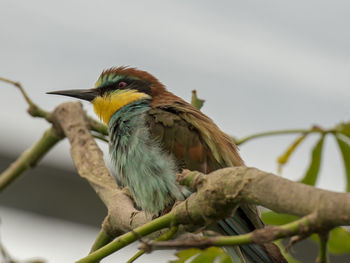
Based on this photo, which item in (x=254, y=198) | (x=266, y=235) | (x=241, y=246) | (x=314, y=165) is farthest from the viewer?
(x=314, y=165)

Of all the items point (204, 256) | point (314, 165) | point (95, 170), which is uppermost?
point (314, 165)

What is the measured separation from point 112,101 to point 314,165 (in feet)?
2.54

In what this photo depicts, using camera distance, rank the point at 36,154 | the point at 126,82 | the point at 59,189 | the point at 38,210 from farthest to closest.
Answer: the point at 38,210
the point at 59,189
the point at 126,82
the point at 36,154

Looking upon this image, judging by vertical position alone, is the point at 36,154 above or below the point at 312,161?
below

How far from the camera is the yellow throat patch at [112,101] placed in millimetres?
2299

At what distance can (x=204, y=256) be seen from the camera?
175 centimetres

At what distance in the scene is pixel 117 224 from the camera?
5.63ft

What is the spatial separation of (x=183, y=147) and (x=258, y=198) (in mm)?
900

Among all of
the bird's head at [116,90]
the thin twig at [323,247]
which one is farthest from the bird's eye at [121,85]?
the thin twig at [323,247]

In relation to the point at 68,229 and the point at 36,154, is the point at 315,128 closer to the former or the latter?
the point at 36,154

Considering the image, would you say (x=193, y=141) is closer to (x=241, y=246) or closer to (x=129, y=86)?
(x=241, y=246)

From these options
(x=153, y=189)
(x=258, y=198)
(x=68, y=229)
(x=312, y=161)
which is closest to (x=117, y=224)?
(x=153, y=189)

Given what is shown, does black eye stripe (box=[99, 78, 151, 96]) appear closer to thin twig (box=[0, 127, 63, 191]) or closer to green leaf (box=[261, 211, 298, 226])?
thin twig (box=[0, 127, 63, 191])

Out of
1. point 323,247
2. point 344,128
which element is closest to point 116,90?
point 344,128
